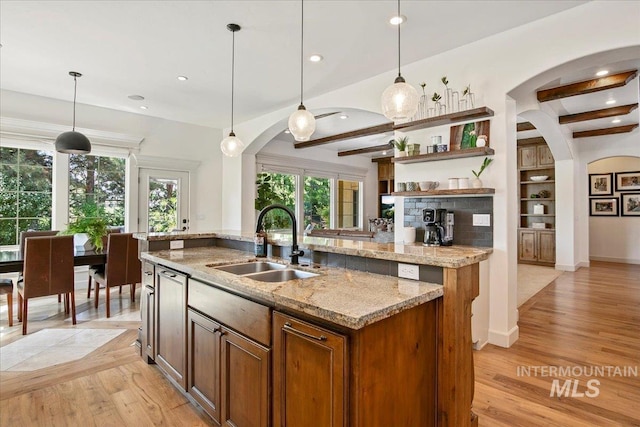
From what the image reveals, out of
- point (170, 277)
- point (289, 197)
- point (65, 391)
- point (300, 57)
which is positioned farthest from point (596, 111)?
point (65, 391)

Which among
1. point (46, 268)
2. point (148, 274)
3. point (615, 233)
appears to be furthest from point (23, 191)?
point (615, 233)

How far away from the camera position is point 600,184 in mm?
7961

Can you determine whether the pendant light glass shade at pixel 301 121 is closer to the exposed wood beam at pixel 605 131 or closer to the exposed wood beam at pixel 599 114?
the exposed wood beam at pixel 599 114

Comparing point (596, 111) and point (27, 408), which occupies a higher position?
point (596, 111)

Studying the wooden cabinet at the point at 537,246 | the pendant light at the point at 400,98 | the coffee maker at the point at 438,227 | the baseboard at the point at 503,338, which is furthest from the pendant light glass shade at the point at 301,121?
the wooden cabinet at the point at 537,246

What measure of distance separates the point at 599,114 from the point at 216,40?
5630 mm

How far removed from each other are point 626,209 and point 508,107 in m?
6.87

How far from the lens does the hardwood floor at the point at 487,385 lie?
205cm

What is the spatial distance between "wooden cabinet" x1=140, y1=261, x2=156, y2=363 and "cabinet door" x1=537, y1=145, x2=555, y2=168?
25.6 feet

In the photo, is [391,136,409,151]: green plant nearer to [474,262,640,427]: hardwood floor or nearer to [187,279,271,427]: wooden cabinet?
[474,262,640,427]: hardwood floor

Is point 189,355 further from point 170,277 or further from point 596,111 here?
point 596,111

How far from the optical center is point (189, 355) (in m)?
2.07

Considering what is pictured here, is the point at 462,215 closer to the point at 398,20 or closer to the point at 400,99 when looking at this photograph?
the point at 400,99

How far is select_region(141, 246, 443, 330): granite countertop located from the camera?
1214mm
